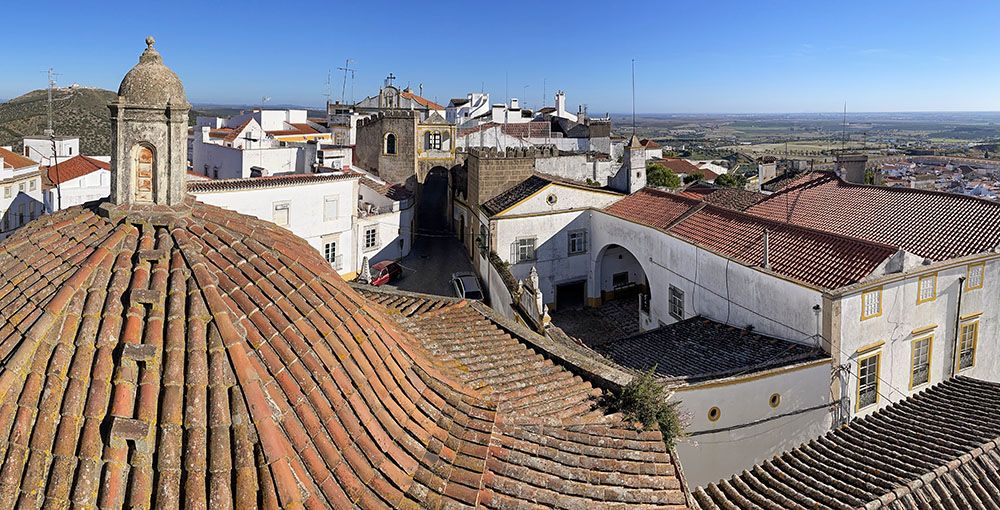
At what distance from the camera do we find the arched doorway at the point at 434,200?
42312 mm

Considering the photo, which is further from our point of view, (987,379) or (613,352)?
(987,379)

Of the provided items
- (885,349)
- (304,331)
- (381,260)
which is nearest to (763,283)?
(885,349)

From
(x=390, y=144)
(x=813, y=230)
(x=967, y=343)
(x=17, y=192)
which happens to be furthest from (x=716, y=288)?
(x=17, y=192)

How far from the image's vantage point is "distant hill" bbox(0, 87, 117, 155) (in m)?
68.1

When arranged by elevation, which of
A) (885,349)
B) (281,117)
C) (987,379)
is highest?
(281,117)

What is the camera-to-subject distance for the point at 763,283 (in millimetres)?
18062

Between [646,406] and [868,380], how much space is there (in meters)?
11.4

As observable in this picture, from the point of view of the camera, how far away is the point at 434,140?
4275cm

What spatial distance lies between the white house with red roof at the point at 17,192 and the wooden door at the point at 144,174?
26.5 metres

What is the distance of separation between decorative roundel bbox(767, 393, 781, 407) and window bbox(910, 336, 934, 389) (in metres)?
5.32

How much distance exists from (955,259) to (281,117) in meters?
51.8

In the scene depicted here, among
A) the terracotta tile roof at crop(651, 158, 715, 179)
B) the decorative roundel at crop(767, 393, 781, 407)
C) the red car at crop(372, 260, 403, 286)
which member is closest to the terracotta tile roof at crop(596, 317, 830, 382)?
the decorative roundel at crop(767, 393, 781, 407)

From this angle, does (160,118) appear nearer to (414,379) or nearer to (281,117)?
(414,379)

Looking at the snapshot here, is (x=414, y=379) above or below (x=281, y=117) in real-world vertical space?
below
